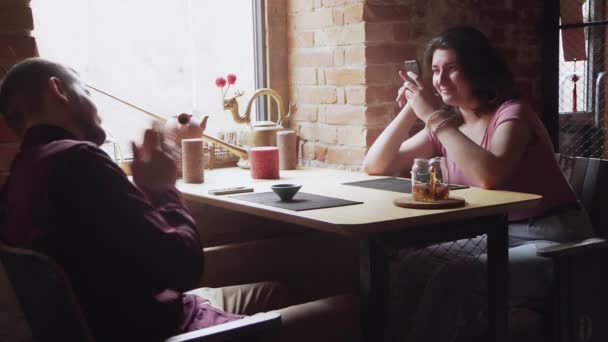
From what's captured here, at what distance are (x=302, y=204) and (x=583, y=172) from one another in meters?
1.03

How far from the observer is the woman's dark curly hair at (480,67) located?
253cm

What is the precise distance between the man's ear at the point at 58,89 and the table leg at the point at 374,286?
30.8 inches

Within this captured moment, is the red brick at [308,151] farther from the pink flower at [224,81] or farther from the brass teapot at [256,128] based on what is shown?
the pink flower at [224,81]

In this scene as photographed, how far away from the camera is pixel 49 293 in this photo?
1.31 m

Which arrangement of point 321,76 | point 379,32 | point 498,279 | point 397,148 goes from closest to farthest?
1. point 498,279
2. point 397,148
3. point 379,32
4. point 321,76

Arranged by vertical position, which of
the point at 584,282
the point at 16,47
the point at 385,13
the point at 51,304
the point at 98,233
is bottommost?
the point at 584,282

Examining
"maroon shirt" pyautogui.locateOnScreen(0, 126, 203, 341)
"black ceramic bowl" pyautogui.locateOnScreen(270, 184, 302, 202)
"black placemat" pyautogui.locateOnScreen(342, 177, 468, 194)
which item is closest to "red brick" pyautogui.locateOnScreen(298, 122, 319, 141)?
"black placemat" pyautogui.locateOnScreen(342, 177, 468, 194)

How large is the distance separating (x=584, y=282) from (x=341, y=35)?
137cm

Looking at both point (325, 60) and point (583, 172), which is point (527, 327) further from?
point (325, 60)

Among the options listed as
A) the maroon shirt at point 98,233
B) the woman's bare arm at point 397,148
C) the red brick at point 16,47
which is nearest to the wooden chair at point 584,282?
the woman's bare arm at point 397,148

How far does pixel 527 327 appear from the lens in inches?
86.0

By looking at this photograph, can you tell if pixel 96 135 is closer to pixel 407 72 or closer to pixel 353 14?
pixel 407 72

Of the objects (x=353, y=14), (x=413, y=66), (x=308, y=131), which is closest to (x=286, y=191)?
(x=413, y=66)

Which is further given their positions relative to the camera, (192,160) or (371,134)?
(371,134)
